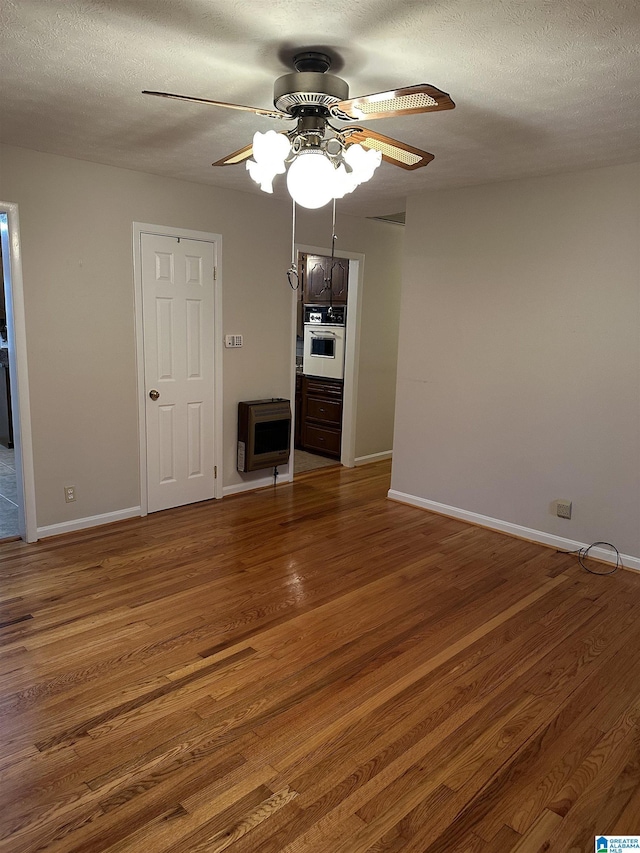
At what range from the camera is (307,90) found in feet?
6.95

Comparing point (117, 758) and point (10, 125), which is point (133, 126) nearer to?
point (10, 125)

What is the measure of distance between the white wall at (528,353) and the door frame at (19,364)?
9.20 ft

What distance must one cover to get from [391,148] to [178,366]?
8.66 feet

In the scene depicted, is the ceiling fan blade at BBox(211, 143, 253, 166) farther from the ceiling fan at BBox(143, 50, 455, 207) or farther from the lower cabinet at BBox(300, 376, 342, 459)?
the lower cabinet at BBox(300, 376, 342, 459)

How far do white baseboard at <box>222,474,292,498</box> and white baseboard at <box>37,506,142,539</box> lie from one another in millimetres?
832

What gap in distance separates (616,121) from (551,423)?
1.87m

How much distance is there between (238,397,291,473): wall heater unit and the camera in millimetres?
4859

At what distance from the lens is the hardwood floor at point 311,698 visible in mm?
1779

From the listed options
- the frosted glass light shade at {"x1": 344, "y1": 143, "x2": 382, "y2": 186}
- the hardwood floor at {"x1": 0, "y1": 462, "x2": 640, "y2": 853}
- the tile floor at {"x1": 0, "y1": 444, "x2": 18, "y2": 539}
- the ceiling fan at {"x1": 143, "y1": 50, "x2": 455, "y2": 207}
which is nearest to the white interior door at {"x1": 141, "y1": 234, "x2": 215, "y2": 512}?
the hardwood floor at {"x1": 0, "y1": 462, "x2": 640, "y2": 853}

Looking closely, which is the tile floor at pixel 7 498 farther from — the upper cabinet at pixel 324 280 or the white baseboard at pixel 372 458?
the upper cabinet at pixel 324 280

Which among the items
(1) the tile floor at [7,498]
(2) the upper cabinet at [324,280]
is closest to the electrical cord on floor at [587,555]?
(2) the upper cabinet at [324,280]

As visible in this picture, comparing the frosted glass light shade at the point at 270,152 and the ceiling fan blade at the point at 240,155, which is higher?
the ceiling fan blade at the point at 240,155

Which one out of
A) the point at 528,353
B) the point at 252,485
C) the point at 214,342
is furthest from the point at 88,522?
the point at 528,353

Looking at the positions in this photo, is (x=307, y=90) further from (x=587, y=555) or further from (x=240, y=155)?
(x=587, y=555)
